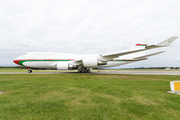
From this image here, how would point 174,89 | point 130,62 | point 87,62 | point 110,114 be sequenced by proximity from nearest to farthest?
1. point 110,114
2. point 174,89
3. point 87,62
4. point 130,62

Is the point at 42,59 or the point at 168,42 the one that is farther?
the point at 42,59

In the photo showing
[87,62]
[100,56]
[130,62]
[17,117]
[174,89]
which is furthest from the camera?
[130,62]

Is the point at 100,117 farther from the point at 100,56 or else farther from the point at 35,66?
the point at 35,66

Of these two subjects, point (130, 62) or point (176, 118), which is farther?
point (130, 62)

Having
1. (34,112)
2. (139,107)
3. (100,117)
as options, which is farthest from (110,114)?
(34,112)

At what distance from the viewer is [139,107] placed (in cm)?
275

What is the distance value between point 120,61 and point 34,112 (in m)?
18.5

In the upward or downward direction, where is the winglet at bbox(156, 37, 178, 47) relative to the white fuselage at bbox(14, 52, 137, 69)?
upward

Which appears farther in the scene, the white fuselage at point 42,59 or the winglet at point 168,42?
the white fuselage at point 42,59

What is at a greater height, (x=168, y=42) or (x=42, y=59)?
(x=168, y=42)

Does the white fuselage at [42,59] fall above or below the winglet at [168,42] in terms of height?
below

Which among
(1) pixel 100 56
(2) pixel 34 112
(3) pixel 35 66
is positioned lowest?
(2) pixel 34 112

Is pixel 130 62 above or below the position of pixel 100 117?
above

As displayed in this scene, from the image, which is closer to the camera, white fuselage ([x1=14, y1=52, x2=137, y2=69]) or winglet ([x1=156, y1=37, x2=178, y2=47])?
winglet ([x1=156, y1=37, x2=178, y2=47])
